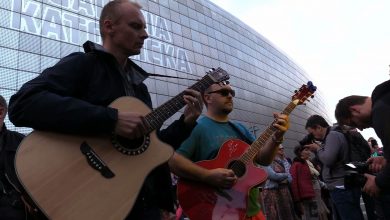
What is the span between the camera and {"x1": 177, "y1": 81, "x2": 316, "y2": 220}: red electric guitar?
9.25 ft

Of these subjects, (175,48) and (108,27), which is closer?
(108,27)

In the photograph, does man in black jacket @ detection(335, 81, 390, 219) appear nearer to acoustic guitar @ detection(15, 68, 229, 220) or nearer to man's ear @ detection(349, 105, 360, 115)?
man's ear @ detection(349, 105, 360, 115)

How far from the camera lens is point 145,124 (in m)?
1.96

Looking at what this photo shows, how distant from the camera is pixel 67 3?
28.3m

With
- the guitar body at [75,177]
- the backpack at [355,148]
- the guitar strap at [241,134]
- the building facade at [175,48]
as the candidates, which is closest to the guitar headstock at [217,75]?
the guitar strap at [241,134]

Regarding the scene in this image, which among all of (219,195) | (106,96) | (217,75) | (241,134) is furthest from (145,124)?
(241,134)

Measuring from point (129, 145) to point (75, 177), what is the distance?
0.34m

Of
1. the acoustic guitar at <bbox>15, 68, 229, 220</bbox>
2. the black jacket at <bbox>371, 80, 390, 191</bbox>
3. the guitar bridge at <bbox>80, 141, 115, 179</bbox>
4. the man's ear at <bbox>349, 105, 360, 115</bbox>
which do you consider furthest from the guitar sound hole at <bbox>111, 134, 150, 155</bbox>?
the man's ear at <bbox>349, 105, 360, 115</bbox>

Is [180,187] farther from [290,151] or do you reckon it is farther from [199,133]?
[290,151]

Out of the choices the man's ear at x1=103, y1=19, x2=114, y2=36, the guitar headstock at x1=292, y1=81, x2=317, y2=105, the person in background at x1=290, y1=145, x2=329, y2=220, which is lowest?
the person in background at x1=290, y1=145, x2=329, y2=220

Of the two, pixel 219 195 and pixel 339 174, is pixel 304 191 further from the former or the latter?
pixel 219 195

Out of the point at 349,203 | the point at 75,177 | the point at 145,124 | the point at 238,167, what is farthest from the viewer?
the point at 349,203

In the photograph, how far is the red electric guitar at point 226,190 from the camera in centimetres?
282

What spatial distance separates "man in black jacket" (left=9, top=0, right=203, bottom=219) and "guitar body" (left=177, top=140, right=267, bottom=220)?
0.67 metres
